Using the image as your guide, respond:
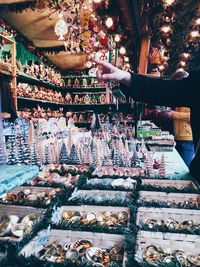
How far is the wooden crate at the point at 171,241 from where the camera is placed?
1366mm

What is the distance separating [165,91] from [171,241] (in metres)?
0.84

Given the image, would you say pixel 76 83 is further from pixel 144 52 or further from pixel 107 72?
pixel 107 72

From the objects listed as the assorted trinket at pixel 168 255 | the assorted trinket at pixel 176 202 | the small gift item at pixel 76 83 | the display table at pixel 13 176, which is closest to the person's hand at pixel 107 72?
the display table at pixel 13 176

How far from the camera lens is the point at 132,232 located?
1372mm

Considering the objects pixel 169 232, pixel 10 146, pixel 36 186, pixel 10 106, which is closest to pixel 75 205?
pixel 36 186

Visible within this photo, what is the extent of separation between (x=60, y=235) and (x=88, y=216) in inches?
11.7

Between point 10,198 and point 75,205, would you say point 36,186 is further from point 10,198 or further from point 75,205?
point 75,205

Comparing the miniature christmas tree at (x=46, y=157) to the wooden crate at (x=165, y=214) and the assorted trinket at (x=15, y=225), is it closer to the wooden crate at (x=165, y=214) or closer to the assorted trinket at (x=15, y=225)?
the assorted trinket at (x=15, y=225)

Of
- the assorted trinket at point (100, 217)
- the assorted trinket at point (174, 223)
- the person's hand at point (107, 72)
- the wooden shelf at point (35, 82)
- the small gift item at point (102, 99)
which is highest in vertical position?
the wooden shelf at point (35, 82)

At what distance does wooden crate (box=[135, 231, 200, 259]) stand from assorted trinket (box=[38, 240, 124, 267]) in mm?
130

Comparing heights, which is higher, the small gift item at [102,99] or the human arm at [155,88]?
the small gift item at [102,99]

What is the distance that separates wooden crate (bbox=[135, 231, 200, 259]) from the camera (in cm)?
137

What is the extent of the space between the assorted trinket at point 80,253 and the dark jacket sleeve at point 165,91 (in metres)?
0.83

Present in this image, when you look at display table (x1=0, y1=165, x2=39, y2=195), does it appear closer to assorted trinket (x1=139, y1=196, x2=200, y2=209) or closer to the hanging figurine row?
assorted trinket (x1=139, y1=196, x2=200, y2=209)
